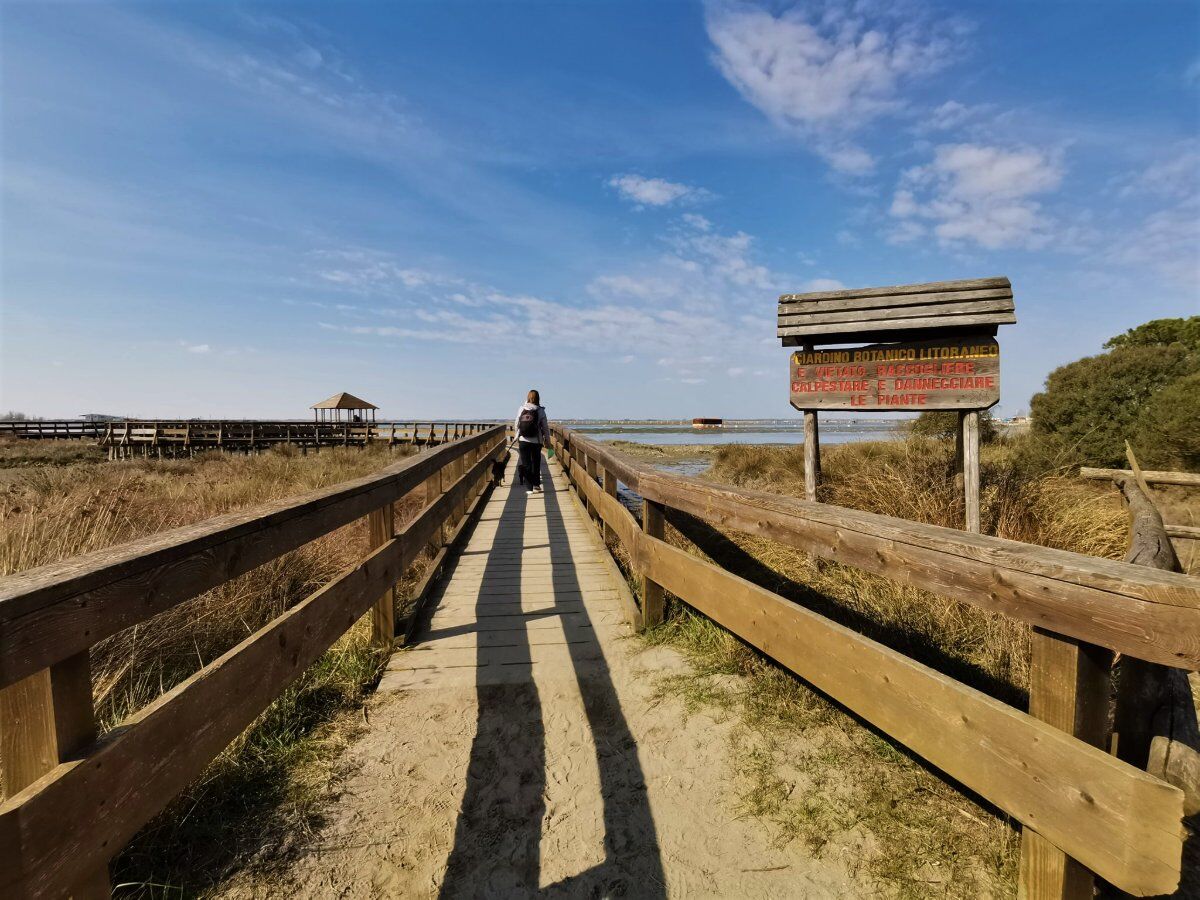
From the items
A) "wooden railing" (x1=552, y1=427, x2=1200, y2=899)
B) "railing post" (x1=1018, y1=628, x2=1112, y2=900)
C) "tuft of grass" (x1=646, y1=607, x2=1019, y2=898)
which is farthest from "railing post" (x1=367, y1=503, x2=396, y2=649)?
"railing post" (x1=1018, y1=628, x2=1112, y2=900)

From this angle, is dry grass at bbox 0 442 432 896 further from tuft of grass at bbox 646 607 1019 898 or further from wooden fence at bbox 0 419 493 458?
wooden fence at bbox 0 419 493 458

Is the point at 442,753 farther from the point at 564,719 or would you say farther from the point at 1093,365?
the point at 1093,365

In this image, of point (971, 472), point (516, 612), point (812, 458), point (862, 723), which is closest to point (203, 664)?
point (516, 612)

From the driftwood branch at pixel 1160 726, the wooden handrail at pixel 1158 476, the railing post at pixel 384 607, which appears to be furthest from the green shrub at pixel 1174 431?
the railing post at pixel 384 607

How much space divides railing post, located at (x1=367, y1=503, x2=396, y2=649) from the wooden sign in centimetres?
440

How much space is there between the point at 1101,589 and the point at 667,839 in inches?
64.0

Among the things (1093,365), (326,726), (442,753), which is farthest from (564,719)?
(1093,365)

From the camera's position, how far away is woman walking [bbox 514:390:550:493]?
9.36 m

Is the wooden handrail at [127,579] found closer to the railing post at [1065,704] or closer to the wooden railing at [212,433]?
the railing post at [1065,704]

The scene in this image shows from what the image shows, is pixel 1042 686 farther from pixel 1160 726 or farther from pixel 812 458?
pixel 812 458

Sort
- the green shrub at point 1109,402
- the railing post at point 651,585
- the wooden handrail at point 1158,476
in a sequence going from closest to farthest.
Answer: the railing post at point 651,585
the wooden handrail at point 1158,476
the green shrub at point 1109,402

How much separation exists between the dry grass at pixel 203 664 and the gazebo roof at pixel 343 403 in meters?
34.3

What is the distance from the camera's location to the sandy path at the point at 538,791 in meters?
1.82

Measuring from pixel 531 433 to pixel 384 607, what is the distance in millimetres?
6163
